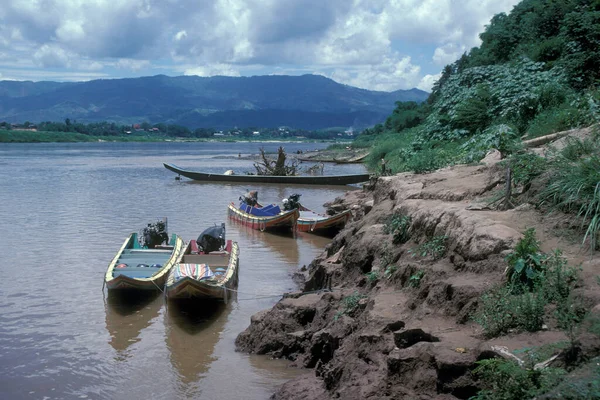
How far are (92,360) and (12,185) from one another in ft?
115

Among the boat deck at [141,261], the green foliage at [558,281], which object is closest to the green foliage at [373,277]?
the green foliage at [558,281]

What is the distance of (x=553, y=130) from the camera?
1490cm

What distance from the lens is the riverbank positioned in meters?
6.80

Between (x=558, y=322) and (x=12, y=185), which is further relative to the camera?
(x=12, y=185)

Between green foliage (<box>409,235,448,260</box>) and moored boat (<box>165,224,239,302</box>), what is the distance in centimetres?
505

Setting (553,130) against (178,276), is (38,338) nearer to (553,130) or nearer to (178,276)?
(178,276)

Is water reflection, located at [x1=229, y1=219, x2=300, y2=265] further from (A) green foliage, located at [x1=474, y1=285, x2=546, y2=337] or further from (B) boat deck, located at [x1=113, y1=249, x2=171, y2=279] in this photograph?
(A) green foliage, located at [x1=474, y1=285, x2=546, y2=337]

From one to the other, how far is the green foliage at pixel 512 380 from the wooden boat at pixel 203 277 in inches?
325

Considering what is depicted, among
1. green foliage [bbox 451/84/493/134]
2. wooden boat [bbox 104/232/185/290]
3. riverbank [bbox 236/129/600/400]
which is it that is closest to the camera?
riverbank [bbox 236/129/600/400]

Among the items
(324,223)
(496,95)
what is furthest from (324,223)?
(496,95)

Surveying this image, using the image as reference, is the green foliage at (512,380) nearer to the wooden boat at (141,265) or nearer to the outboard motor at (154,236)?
the wooden boat at (141,265)

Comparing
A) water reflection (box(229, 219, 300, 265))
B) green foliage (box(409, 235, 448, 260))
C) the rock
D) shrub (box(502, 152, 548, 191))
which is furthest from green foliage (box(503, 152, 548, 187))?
water reflection (box(229, 219, 300, 265))

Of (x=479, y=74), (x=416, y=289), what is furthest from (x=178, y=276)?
(x=479, y=74)

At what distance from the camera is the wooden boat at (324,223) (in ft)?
77.5
